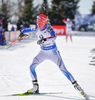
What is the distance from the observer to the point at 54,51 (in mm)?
3789

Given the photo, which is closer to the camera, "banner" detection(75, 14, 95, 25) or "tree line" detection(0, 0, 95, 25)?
"banner" detection(75, 14, 95, 25)

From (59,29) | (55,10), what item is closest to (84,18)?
(59,29)

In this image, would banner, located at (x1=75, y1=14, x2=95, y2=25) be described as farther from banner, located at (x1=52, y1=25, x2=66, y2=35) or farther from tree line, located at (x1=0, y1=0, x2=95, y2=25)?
tree line, located at (x1=0, y1=0, x2=95, y2=25)

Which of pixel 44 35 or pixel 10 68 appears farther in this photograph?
pixel 10 68

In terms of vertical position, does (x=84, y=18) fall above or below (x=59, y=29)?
above

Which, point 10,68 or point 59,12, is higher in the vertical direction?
point 59,12

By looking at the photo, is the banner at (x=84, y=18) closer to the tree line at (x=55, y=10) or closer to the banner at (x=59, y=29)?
the banner at (x=59, y=29)

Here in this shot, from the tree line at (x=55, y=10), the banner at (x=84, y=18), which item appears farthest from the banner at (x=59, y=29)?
the tree line at (x=55, y=10)

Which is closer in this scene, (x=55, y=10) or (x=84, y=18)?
(x=84, y=18)

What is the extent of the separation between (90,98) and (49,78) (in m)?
1.69

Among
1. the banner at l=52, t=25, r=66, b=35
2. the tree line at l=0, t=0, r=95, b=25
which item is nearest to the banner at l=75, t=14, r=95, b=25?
the banner at l=52, t=25, r=66, b=35

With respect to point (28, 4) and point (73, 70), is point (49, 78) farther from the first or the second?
point (28, 4)

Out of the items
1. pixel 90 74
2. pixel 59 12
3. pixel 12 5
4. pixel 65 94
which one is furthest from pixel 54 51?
pixel 12 5

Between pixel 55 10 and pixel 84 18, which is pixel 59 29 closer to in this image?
pixel 84 18
